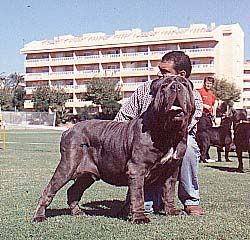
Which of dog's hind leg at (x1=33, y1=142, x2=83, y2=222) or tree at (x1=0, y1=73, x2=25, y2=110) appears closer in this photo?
dog's hind leg at (x1=33, y1=142, x2=83, y2=222)

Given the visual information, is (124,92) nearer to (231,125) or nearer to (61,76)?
(61,76)

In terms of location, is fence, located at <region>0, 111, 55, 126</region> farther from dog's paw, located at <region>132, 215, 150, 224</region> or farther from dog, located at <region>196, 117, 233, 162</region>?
dog's paw, located at <region>132, 215, 150, 224</region>

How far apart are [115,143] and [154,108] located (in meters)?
0.72

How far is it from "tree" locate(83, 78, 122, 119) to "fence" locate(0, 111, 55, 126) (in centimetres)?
796

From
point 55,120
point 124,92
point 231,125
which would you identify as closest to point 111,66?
point 124,92

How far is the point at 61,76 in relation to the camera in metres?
96.2

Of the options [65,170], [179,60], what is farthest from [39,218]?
Answer: [179,60]

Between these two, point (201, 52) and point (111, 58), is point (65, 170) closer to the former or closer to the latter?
point (201, 52)

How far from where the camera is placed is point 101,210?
768 cm

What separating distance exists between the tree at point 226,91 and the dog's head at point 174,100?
72.6 m

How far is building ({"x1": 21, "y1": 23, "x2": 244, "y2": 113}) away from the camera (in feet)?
285

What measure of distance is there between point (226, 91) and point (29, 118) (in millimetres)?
25946

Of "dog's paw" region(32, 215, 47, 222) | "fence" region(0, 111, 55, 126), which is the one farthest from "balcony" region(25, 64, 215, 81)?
"dog's paw" region(32, 215, 47, 222)

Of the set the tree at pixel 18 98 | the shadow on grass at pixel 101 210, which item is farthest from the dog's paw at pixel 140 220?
the tree at pixel 18 98
